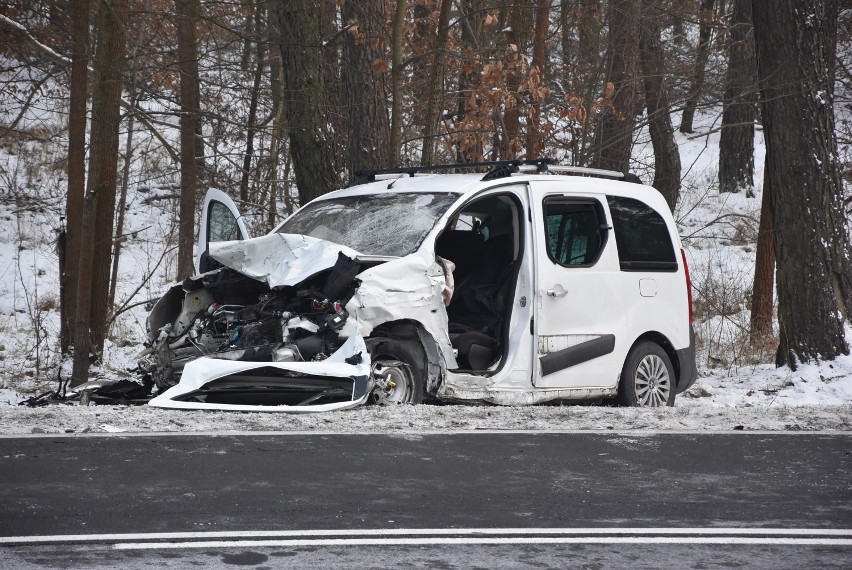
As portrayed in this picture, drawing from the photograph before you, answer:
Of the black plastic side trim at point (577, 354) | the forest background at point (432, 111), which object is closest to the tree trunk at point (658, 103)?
the forest background at point (432, 111)

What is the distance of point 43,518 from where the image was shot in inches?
198

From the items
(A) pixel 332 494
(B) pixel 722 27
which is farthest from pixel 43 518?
(B) pixel 722 27

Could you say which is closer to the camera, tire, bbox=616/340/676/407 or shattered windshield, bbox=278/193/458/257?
shattered windshield, bbox=278/193/458/257

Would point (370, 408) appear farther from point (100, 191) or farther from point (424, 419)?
point (100, 191)

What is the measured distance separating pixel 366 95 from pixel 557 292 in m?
6.35

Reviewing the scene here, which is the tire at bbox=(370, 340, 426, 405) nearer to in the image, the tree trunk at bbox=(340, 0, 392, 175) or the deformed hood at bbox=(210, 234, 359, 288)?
the deformed hood at bbox=(210, 234, 359, 288)

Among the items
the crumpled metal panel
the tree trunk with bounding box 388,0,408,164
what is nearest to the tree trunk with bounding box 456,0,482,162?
the tree trunk with bounding box 388,0,408,164

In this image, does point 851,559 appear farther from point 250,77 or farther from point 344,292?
point 250,77

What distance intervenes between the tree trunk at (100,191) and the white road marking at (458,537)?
338 inches

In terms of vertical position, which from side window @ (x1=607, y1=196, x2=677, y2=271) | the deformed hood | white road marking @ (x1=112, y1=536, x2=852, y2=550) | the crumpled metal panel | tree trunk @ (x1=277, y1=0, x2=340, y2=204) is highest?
tree trunk @ (x1=277, y1=0, x2=340, y2=204)

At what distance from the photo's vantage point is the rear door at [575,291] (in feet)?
28.9

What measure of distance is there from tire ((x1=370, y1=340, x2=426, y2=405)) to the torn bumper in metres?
0.28

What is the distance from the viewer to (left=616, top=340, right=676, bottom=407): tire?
31.1 ft

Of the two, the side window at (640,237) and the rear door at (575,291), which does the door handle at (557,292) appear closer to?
the rear door at (575,291)
